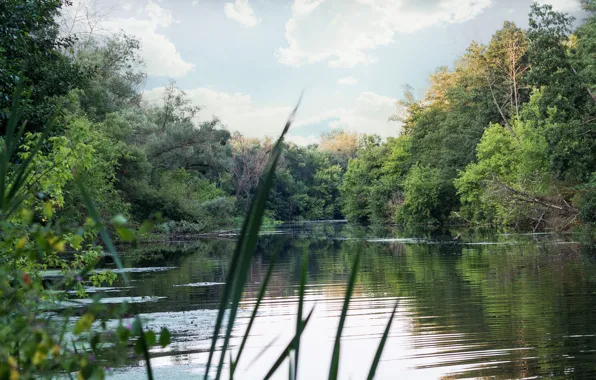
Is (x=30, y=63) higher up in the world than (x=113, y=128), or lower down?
lower down

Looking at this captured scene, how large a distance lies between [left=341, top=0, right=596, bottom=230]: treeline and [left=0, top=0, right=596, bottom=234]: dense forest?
0.30 ft

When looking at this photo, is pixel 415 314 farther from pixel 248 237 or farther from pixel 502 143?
pixel 502 143

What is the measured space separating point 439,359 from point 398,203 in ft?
160

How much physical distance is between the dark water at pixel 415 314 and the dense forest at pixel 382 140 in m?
2.45

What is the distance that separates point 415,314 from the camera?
11555 millimetres

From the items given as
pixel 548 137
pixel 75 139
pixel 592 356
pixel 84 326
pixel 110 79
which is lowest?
pixel 592 356

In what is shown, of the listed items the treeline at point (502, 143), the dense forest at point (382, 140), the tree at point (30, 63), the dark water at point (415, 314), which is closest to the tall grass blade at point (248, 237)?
the dark water at point (415, 314)

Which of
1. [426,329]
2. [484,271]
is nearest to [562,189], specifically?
[484,271]

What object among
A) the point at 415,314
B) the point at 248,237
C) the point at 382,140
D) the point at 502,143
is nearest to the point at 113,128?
the point at 502,143

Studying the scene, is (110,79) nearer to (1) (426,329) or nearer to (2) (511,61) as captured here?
(2) (511,61)

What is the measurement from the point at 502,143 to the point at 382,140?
2979 centimetres

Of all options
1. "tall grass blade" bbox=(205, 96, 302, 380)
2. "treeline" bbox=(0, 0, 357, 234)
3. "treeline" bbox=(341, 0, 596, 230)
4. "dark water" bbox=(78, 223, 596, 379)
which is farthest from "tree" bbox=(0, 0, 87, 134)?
"treeline" bbox=(341, 0, 596, 230)

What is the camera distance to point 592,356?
26.0 feet

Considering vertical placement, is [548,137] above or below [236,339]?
above
